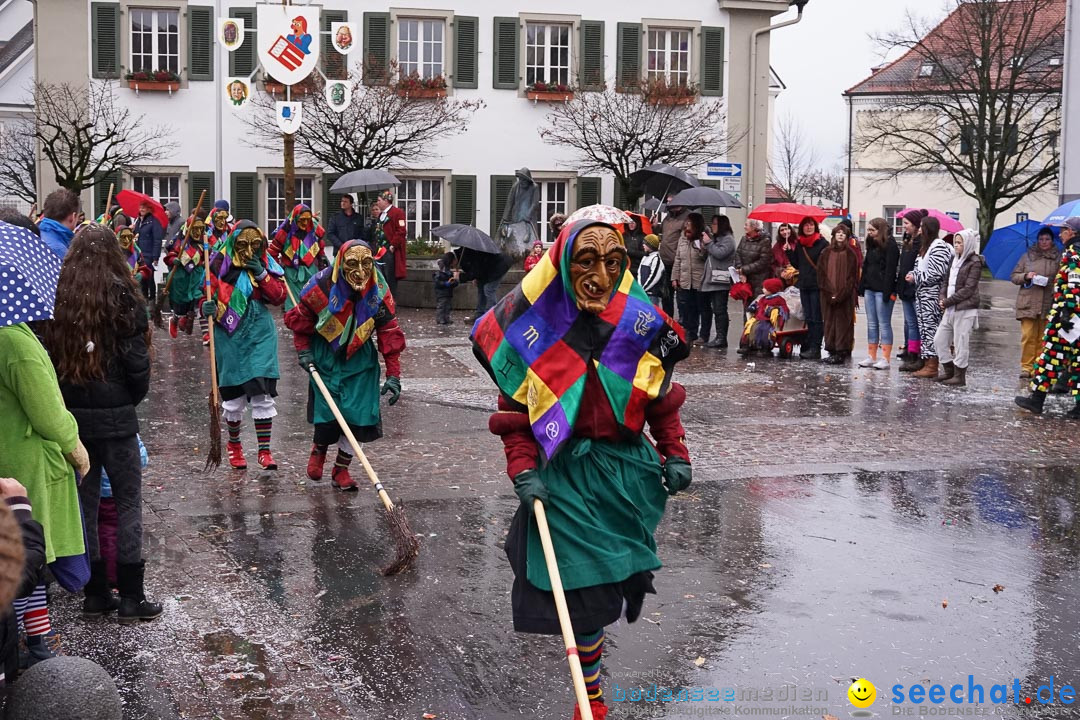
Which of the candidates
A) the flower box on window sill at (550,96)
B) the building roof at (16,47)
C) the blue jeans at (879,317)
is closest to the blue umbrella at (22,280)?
the blue jeans at (879,317)

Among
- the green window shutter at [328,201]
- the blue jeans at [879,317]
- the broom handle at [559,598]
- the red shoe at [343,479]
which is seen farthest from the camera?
the green window shutter at [328,201]

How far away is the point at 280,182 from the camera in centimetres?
3139

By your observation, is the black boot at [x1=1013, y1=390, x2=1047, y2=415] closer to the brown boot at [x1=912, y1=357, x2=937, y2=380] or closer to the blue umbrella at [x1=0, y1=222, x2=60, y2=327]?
the brown boot at [x1=912, y1=357, x2=937, y2=380]

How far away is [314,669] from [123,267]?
2.01 meters

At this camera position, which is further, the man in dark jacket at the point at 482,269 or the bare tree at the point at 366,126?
the bare tree at the point at 366,126

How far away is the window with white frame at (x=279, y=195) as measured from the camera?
103 ft

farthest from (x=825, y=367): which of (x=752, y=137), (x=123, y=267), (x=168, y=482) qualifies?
(x=752, y=137)

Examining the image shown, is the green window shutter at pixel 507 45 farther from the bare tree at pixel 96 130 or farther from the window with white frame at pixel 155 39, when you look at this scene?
the bare tree at pixel 96 130

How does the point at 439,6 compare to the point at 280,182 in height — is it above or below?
above

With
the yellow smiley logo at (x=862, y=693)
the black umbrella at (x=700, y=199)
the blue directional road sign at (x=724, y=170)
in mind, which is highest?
the blue directional road sign at (x=724, y=170)

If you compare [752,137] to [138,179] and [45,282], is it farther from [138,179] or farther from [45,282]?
[45,282]

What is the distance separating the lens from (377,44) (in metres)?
31.1

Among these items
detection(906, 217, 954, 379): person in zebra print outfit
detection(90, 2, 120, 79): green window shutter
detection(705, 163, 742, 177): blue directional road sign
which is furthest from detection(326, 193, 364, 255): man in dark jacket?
detection(90, 2, 120, 79): green window shutter

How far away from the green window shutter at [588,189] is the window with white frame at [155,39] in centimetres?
961
